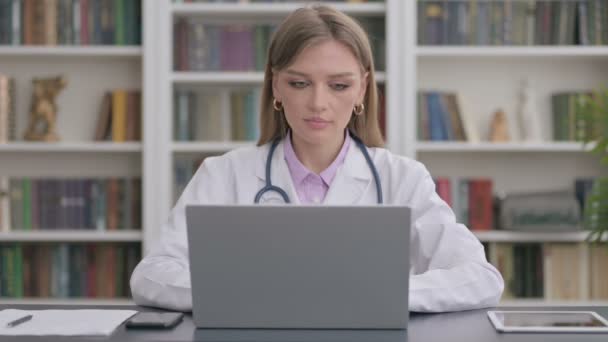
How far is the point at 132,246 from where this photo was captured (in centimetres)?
329

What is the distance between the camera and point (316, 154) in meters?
1.80

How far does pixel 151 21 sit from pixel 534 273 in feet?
6.28

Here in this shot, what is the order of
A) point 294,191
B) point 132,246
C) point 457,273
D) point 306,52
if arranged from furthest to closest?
point 132,246, point 294,191, point 306,52, point 457,273

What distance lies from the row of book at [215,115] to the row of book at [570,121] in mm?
1280

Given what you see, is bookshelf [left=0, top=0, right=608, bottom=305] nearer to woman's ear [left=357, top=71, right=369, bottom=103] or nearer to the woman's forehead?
woman's ear [left=357, top=71, right=369, bottom=103]

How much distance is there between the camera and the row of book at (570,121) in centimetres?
313

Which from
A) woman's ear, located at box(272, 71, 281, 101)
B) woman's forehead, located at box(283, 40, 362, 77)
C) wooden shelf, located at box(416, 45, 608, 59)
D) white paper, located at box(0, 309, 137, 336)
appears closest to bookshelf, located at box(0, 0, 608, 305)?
wooden shelf, located at box(416, 45, 608, 59)

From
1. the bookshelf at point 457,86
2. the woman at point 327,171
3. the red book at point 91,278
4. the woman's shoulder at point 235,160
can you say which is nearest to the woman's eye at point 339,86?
the woman at point 327,171

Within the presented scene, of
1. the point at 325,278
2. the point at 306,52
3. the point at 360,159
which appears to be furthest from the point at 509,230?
the point at 325,278

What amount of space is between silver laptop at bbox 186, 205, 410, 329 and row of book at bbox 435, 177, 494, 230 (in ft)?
6.99

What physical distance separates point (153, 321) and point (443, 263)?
0.65 metres

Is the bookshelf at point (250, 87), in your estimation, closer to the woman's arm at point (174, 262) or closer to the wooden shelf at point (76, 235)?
the wooden shelf at point (76, 235)

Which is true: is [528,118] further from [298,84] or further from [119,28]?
[298,84]

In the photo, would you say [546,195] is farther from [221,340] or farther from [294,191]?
[221,340]
